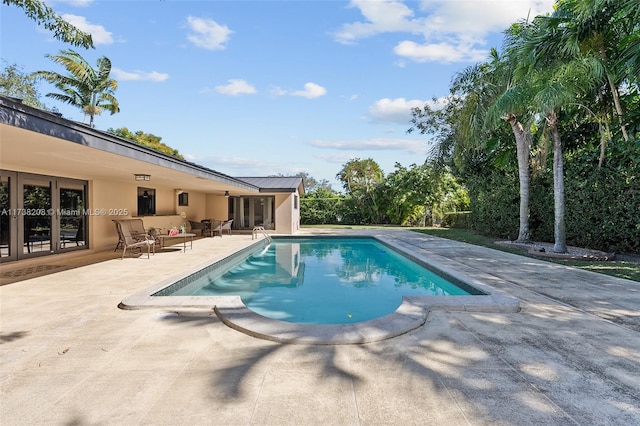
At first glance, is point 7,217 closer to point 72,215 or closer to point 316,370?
point 72,215

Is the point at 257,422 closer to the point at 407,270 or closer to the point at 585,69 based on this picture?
the point at 407,270

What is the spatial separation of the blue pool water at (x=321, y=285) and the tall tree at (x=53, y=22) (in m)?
7.92

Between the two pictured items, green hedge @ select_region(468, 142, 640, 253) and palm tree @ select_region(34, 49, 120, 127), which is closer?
green hedge @ select_region(468, 142, 640, 253)

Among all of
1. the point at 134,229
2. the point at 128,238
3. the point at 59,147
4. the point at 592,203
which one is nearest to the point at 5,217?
the point at 128,238

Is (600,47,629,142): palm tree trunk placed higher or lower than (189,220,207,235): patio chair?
higher

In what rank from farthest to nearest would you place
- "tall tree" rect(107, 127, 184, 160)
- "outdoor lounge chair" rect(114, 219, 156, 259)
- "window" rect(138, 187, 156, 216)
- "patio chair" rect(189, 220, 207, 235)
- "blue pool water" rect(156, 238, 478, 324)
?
"tall tree" rect(107, 127, 184, 160)
"patio chair" rect(189, 220, 207, 235)
"window" rect(138, 187, 156, 216)
"outdoor lounge chair" rect(114, 219, 156, 259)
"blue pool water" rect(156, 238, 478, 324)

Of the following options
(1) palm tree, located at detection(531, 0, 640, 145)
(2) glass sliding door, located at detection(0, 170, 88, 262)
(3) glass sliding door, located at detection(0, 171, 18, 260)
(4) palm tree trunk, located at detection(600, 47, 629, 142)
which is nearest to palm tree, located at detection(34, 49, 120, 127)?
(2) glass sliding door, located at detection(0, 170, 88, 262)

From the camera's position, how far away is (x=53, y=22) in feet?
31.7

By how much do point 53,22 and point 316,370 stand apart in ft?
38.6

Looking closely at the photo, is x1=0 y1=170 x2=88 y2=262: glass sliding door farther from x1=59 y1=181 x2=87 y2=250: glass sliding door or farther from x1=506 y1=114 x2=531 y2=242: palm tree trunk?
x1=506 y1=114 x2=531 y2=242: palm tree trunk

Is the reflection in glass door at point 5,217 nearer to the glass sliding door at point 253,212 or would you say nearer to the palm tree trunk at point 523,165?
the glass sliding door at point 253,212

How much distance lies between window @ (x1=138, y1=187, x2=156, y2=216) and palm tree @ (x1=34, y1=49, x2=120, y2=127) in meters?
15.6

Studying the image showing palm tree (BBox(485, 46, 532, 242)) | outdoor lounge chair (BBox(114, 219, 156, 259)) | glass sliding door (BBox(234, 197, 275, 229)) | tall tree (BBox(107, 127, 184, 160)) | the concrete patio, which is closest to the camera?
the concrete patio

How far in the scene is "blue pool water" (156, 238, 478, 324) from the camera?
6297mm
